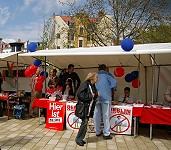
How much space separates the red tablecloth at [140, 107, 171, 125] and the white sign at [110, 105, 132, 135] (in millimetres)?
312

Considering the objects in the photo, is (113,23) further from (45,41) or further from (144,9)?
(45,41)

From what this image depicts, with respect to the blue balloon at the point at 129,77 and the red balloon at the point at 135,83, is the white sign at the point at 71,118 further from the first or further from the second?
the red balloon at the point at 135,83

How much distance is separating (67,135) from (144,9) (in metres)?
12.3

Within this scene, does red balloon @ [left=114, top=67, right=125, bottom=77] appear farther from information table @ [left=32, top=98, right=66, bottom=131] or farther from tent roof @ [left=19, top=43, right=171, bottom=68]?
information table @ [left=32, top=98, right=66, bottom=131]

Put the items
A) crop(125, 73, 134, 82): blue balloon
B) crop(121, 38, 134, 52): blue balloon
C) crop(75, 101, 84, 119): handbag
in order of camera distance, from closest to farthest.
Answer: crop(75, 101, 84, 119): handbag, crop(121, 38, 134, 52): blue balloon, crop(125, 73, 134, 82): blue balloon

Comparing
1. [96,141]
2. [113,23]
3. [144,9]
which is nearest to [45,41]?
[113,23]

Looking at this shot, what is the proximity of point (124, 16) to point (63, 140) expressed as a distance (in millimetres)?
11873

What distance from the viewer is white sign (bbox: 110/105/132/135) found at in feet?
17.5

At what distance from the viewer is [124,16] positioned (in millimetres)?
15359

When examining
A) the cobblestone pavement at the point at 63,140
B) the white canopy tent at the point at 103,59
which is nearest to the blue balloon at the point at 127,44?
the white canopy tent at the point at 103,59

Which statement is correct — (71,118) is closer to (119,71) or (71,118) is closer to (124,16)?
(119,71)

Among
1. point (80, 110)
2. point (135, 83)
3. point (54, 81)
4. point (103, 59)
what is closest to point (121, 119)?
point (80, 110)

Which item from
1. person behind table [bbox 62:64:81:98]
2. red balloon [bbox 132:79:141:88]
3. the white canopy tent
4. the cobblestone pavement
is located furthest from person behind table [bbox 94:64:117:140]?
red balloon [bbox 132:79:141:88]

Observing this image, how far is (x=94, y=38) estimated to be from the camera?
54.3ft
